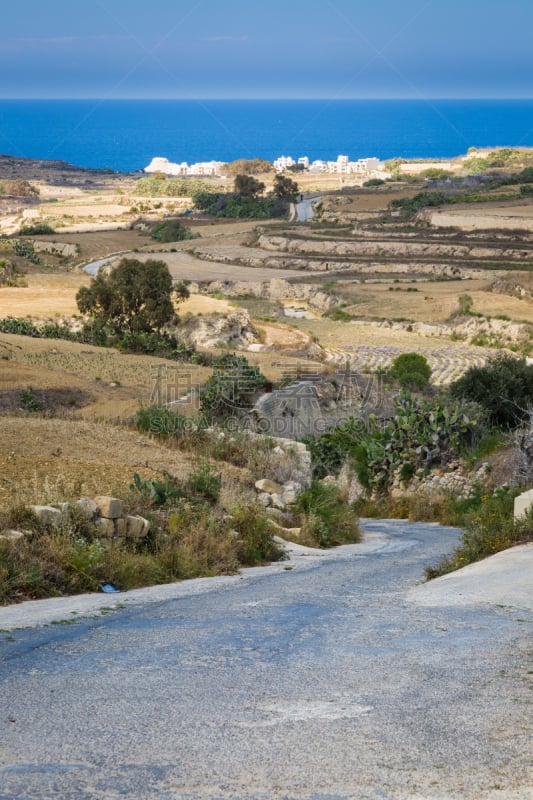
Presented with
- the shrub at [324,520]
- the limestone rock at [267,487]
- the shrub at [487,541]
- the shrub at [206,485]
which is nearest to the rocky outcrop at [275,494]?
the limestone rock at [267,487]

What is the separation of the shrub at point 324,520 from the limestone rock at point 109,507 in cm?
364

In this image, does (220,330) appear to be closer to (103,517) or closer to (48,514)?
(103,517)

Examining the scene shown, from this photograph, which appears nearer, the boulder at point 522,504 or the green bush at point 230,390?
the boulder at point 522,504

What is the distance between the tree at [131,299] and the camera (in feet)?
132

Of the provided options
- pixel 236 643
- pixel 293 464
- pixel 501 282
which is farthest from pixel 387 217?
pixel 236 643

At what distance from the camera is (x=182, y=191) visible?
429 ft

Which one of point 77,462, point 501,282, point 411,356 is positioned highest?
point 501,282

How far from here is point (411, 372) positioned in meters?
36.2

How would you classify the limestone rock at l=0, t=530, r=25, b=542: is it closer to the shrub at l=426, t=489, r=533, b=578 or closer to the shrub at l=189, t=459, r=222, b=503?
the shrub at l=189, t=459, r=222, b=503

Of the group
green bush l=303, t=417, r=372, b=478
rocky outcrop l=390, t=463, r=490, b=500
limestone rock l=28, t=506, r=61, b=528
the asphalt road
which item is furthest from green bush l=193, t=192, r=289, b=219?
the asphalt road

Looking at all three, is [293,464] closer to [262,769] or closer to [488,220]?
[262,769]

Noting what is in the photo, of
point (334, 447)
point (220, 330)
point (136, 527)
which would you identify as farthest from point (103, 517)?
point (220, 330)

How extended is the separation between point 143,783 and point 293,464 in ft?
38.1

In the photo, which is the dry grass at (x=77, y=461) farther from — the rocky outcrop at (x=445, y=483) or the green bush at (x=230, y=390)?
the green bush at (x=230, y=390)
